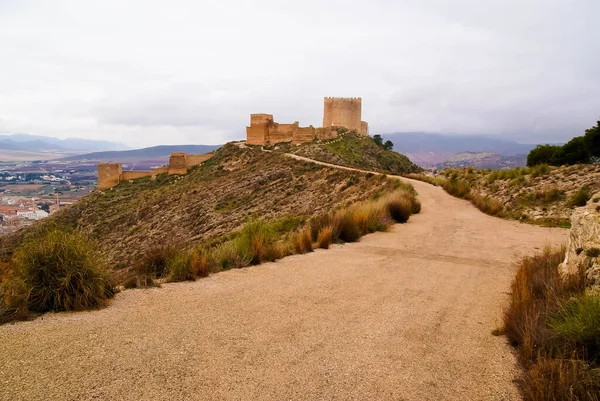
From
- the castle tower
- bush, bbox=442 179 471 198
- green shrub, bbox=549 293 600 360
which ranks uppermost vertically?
the castle tower

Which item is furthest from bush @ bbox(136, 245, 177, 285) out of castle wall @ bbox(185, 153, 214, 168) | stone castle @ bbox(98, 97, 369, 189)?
castle wall @ bbox(185, 153, 214, 168)

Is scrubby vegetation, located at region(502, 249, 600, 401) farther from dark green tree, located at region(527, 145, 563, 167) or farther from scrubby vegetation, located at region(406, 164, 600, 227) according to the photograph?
dark green tree, located at region(527, 145, 563, 167)

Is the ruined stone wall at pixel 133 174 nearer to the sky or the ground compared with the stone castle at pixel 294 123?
nearer to the ground

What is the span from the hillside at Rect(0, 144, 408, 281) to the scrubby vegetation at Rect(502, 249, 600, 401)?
42.1ft

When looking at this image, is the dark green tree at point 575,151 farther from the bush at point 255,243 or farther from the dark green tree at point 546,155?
the bush at point 255,243

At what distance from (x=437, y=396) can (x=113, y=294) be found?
4.08 metres

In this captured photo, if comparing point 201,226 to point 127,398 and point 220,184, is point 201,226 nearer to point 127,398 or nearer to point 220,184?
point 220,184

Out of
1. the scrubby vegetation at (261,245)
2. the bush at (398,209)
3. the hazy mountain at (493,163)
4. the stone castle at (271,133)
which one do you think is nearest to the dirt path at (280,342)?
the scrubby vegetation at (261,245)

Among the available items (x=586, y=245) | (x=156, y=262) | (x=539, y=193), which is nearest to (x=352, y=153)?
(x=539, y=193)

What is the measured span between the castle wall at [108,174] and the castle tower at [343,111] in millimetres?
32601

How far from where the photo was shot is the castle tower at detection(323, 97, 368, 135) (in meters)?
58.2

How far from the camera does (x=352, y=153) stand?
47.1 m

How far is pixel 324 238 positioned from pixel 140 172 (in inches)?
2185

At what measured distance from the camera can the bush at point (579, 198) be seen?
11.7 m
